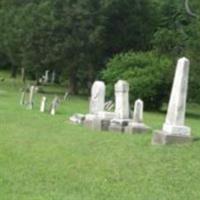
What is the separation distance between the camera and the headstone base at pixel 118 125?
17.5 meters

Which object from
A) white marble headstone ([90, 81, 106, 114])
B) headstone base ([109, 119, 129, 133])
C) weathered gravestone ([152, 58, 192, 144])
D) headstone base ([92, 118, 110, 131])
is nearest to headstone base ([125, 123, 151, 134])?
headstone base ([109, 119, 129, 133])

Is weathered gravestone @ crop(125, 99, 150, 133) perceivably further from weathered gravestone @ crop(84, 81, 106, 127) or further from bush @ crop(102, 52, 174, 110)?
bush @ crop(102, 52, 174, 110)

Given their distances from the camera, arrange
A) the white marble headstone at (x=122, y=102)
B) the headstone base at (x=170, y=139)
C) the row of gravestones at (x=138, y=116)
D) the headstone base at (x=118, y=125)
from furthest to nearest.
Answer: the white marble headstone at (x=122, y=102) → the headstone base at (x=118, y=125) → the row of gravestones at (x=138, y=116) → the headstone base at (x=170, y=139)

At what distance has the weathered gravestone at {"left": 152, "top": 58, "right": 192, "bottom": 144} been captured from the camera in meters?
13.5

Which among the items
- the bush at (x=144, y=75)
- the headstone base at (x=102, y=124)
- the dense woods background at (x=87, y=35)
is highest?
the dense woods background at (x=87, y=35)

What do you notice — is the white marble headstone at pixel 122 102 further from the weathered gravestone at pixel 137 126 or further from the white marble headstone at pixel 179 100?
the white marble headstone at pixel 179 100

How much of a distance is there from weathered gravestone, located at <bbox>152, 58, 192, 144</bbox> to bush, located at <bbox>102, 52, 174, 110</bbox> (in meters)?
20.2

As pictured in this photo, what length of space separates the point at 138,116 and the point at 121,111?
896 mm

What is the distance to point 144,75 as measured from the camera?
116 feet

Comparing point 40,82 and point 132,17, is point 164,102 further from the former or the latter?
point 40,82

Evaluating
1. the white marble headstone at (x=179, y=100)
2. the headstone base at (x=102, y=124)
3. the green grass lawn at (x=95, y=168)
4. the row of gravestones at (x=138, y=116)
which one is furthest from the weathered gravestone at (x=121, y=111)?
the white marble headstone at (x=179, y=100)

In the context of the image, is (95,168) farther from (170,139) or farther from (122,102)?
(122,102)

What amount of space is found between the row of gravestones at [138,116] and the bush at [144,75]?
1412cm

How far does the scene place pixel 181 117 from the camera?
1420cm
